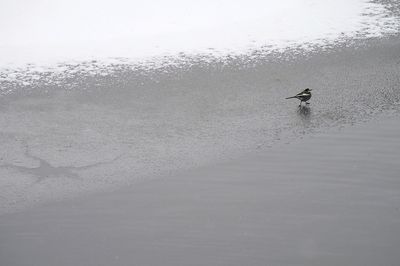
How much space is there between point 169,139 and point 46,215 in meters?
2.91

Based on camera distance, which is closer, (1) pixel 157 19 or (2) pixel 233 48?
(2) pixel 233 48

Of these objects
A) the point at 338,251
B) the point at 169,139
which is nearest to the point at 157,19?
the point at 169,139

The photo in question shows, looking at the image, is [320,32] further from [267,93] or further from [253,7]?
[267,93]

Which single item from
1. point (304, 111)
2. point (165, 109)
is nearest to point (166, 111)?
point (165, 109)

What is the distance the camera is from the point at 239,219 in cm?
784

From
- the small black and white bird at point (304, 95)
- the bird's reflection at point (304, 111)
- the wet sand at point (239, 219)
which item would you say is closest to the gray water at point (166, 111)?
the bird's reflection at point (304, 111)

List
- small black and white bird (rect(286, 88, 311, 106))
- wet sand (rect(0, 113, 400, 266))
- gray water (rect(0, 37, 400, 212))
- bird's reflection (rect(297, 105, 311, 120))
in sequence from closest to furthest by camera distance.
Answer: wet sand (rect(0, 113, 400, 266)) < gray water (rect(0, 37, 400, 212)) < bird's reflection (rect(297, 105, 311, 120)) < small black and white bird (rect(286, 88, 311, 106))

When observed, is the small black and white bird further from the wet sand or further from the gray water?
the wet sand

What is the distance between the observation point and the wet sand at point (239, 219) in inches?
282

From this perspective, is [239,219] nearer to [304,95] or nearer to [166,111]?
[166,111]

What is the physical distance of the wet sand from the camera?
7168 millimetres

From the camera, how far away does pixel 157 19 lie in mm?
16172

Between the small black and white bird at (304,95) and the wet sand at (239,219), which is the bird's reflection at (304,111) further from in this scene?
the wet sand at (239,219)

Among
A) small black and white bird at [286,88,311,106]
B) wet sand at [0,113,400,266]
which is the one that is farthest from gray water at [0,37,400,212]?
wet sand at [0,113,400,266]
